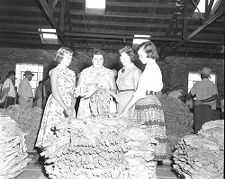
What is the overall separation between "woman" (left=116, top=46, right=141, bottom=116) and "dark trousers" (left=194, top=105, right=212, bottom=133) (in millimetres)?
2234

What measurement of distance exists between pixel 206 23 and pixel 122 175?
238 inches

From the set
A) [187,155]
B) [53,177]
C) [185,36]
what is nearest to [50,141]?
[53,177]

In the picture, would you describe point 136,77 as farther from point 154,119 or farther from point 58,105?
point 58,105

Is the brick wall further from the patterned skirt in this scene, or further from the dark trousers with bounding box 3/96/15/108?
the patterned skirt

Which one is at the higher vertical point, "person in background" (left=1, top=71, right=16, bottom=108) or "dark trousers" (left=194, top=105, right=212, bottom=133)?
"person in background" (left=1, top=71, right=16, bottom=108)

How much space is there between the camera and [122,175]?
2.32 meters

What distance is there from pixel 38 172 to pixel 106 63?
11033mm

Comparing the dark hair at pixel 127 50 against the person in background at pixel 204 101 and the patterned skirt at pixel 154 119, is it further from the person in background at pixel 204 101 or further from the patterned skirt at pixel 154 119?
the person in background at pixel 204 101

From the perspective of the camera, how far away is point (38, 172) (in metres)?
3.51

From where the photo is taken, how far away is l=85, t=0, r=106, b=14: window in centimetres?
1082

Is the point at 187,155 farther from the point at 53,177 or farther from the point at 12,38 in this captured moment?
the point at 12,38

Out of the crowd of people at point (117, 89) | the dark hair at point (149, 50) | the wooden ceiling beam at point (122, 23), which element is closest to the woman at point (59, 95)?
the crowd of people at point (117, 89)

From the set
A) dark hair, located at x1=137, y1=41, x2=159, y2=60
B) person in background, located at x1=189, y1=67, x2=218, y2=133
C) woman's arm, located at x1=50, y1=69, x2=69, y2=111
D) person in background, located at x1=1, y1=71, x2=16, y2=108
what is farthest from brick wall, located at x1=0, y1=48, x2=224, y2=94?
dark hair, located at x1=137, y1=41, x2=159, y2=60

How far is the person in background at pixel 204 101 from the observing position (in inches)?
219
